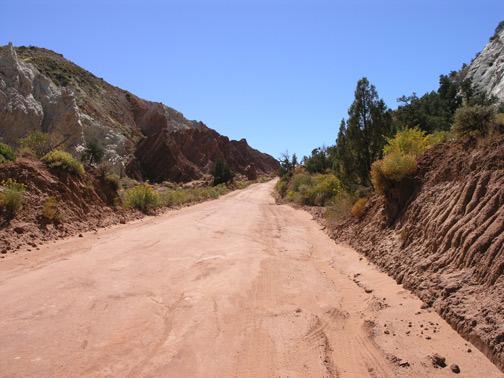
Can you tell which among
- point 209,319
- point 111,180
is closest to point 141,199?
point 111,180

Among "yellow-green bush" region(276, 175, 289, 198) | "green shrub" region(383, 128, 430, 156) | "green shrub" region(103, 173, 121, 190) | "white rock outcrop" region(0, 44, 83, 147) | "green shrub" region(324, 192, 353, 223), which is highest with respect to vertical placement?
"white rock outcrop" region(0, 44, 83, 147)

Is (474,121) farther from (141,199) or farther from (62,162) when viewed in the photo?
(141,199)

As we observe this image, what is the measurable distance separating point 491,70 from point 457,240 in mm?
51497

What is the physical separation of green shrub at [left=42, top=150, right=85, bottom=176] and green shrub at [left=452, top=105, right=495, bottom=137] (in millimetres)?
13088

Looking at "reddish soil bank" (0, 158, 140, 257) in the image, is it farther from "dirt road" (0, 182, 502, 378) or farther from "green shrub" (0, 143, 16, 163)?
"dirt road" (0, 182, 502, 378)

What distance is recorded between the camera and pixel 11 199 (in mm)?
12766

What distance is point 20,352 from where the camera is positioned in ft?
17.2

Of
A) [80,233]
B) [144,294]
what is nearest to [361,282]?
[144,294]

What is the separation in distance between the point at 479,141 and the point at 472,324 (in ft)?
17.0

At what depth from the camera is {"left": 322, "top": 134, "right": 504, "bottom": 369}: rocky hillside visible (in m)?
6.24

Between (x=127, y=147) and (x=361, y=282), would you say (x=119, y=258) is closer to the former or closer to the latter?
(x=361, y=282)

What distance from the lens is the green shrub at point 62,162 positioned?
16.6 meters

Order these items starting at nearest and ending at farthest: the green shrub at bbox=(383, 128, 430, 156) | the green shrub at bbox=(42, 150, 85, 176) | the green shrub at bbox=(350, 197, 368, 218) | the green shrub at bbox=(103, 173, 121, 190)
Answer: the green shrub at bbox=(383, 128, 430, 156) < the green shrub at bbox=(350, 197, 368, 218) < the green shrub at bbox=(42, 150, 85, 176) < the green shrub at bbox=(103, 173, 121, 190)

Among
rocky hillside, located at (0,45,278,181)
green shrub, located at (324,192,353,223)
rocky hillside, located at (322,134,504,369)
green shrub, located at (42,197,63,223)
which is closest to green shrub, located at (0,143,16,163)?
green shrub, located at (42,197,63,223)
